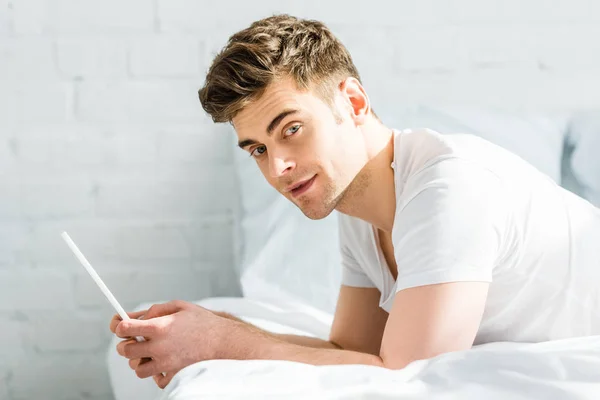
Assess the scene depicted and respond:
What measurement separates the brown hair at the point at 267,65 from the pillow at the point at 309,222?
0.52 m

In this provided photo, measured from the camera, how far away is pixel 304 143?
1200mm

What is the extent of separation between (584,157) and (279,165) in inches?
34.5

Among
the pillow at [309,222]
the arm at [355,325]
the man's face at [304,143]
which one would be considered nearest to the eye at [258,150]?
the man's face at [304,143]

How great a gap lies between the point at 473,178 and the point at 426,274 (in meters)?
0.16

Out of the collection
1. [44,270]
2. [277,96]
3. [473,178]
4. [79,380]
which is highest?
[277,96]

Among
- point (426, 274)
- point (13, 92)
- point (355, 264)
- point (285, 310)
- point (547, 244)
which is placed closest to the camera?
point (426, 274)

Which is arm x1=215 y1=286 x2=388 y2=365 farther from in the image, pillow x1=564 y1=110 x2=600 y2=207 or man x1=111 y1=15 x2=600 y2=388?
pillow x1=564 y1=110 x2=600 y2=207

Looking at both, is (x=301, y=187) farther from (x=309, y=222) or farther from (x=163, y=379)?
(x=309, y=222)

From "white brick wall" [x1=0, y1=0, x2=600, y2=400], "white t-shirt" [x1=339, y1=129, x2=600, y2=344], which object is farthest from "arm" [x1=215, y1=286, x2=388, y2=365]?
"white brick wall" [x1=0, y1=0, x2=600, y2=400]

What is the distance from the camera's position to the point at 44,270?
6.54ft

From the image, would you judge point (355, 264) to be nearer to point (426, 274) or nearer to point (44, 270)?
point (426, 274)

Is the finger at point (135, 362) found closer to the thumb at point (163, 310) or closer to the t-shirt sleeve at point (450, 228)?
the thumb at point (163, 310)

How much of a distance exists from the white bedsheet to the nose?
0.36 metres

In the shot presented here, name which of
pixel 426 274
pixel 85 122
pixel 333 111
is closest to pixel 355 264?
pixel 333 111
